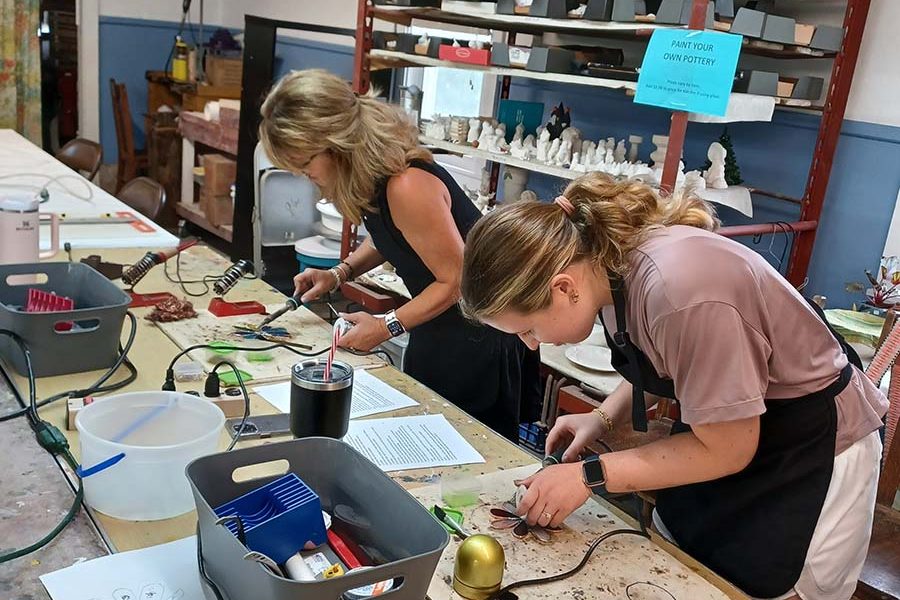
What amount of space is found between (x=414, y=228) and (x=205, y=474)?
85 cm

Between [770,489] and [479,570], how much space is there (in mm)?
493

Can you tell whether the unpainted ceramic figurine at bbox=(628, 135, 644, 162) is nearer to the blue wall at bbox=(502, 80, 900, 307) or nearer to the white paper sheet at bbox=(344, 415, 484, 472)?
the blue wall at bbox=(502, 80, 900, 307)

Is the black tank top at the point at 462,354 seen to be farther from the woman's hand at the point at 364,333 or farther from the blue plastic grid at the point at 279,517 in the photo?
the blue plastic grid at the point at 279,517

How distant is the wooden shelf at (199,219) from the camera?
4.91m

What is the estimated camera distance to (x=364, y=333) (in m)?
1.75

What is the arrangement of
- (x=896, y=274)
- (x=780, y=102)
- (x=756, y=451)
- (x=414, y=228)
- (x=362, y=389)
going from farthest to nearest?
1. (x=780, y=102)
2. (x=896, y=274)
3. (x=414, y=228)
4. (x=362, y=389)
5. (x=756, y=451)

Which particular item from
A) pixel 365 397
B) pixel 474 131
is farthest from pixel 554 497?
pixel 474 131

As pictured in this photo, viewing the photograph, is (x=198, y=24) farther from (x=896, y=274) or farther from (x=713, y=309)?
(x=713, y=309)

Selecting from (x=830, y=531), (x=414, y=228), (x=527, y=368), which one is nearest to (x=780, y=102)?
(x=527, y=368)

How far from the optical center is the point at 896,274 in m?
2.16

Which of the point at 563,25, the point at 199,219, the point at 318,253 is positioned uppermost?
the point at 563,25

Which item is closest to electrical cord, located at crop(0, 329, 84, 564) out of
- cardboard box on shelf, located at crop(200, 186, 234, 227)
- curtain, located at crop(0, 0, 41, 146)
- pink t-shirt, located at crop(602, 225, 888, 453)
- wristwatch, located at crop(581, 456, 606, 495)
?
wristwatch, located at crop(581, 456, 606, 495)

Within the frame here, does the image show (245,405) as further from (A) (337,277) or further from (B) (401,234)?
(A) (337,277)

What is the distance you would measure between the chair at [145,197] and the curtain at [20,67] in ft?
8.38
